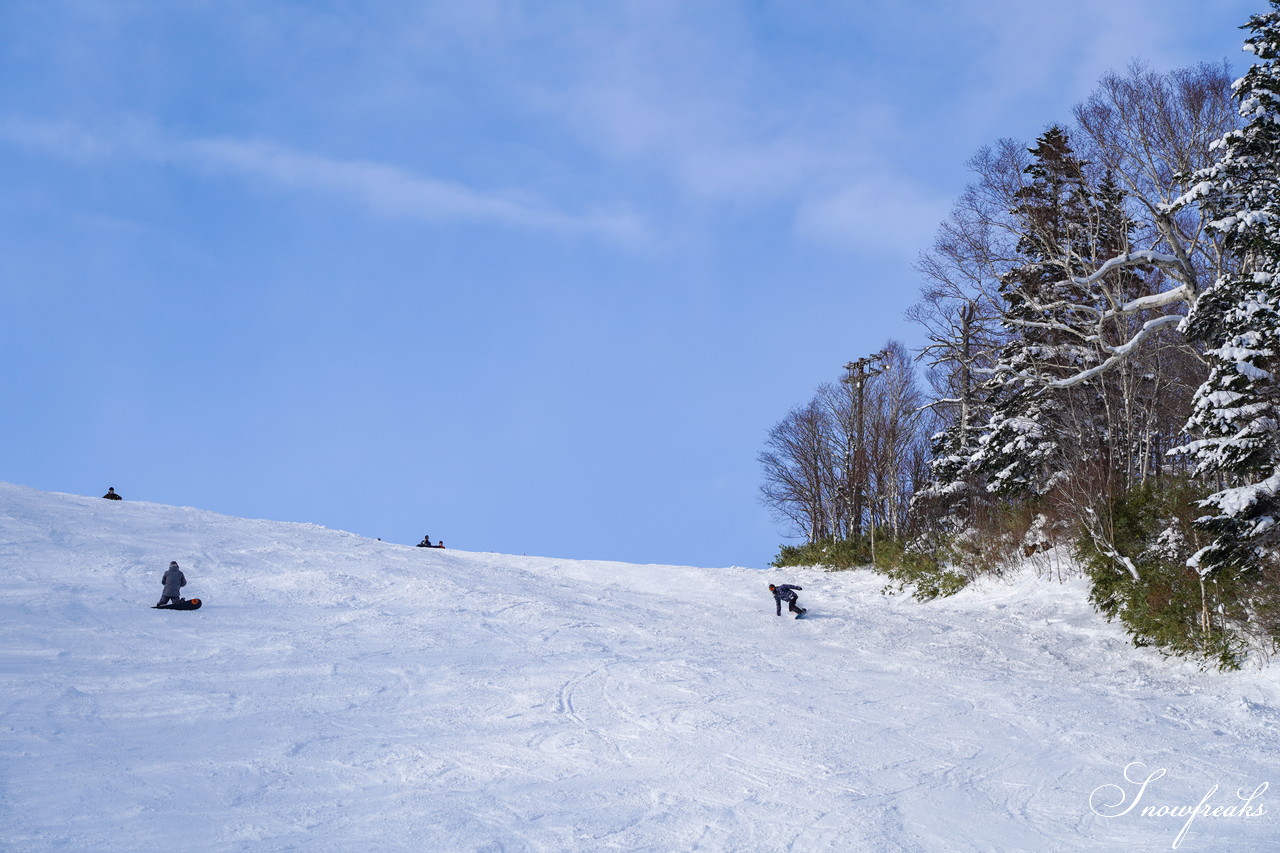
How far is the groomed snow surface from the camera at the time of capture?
7.05 meters

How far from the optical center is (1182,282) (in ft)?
57.1

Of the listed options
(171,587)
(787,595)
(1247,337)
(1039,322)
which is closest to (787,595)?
(787,595)

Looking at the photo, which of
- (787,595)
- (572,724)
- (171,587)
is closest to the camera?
(572,724)

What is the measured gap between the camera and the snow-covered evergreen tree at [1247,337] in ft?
40.2

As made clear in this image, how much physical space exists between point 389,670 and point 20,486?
21396 mm

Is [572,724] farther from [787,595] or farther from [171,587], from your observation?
[787,595]

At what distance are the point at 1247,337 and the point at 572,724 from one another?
1128 cm

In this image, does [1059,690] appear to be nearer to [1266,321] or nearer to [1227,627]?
[1227,627]

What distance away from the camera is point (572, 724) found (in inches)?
394

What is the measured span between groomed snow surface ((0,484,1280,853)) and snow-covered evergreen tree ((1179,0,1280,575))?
97.1 inches

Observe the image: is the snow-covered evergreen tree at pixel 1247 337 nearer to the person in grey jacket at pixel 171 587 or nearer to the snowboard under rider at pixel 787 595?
the snowboard under rider at pixel 787 595

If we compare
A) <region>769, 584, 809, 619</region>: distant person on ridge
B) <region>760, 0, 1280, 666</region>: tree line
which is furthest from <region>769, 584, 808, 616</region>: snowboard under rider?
<region>760, 0, 1280, 666</region>: tree line

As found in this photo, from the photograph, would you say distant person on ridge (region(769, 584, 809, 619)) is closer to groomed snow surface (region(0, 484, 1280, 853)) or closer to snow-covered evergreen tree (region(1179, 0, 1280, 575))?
groomed snow surface (region(0, 484, 1280, 853))

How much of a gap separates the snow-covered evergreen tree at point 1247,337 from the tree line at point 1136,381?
1.3 inches
